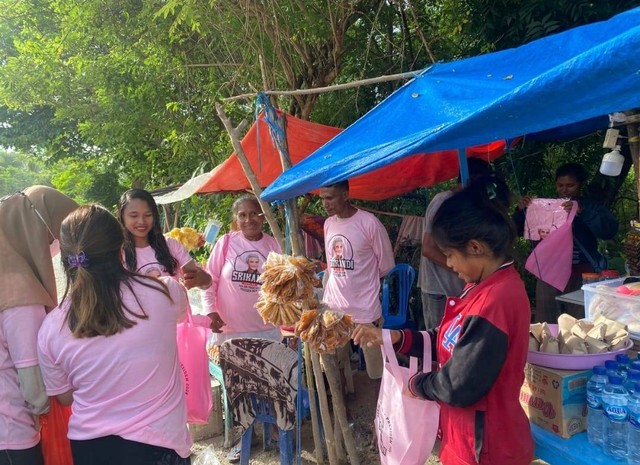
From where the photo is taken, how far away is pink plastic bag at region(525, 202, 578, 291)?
316 cm

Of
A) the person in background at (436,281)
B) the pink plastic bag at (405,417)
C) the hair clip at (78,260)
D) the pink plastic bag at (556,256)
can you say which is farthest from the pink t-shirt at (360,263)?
the hair clip at (78,260)

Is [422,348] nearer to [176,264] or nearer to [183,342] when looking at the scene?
[183,342]

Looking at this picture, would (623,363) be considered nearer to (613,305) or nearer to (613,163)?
(613,305)

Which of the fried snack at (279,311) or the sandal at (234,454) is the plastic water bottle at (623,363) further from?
the sandal at (234,454)

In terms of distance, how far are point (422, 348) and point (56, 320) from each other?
1.24 metres

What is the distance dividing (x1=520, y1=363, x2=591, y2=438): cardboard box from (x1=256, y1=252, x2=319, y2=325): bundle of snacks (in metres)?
0.93

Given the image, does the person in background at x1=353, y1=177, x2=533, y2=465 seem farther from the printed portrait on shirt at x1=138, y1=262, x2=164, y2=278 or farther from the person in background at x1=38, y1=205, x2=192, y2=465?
the printed portrait on shirt at x1=138, y1=262, x2=164, y2=278

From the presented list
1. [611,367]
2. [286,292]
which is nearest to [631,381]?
[611,367]

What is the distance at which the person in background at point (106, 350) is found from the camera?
1.52 meters

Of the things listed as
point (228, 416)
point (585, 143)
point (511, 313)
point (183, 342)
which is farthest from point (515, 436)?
point (585, 143)

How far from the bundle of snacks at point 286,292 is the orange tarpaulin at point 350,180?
5.87ft

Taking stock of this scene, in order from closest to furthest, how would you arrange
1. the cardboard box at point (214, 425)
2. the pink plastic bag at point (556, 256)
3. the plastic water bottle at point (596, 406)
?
the plastic water bottle at point (596, 406), the pink plastic bag at point (556, 256), the cardboard box at point (214, 425)

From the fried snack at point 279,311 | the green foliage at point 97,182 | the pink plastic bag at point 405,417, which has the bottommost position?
the pink plastic bag at point 405,417

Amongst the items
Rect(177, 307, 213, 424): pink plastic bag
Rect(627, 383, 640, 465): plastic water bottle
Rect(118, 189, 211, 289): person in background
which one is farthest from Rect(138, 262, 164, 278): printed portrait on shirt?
Rect(627, 383, 640, 465): plastic water bottle
